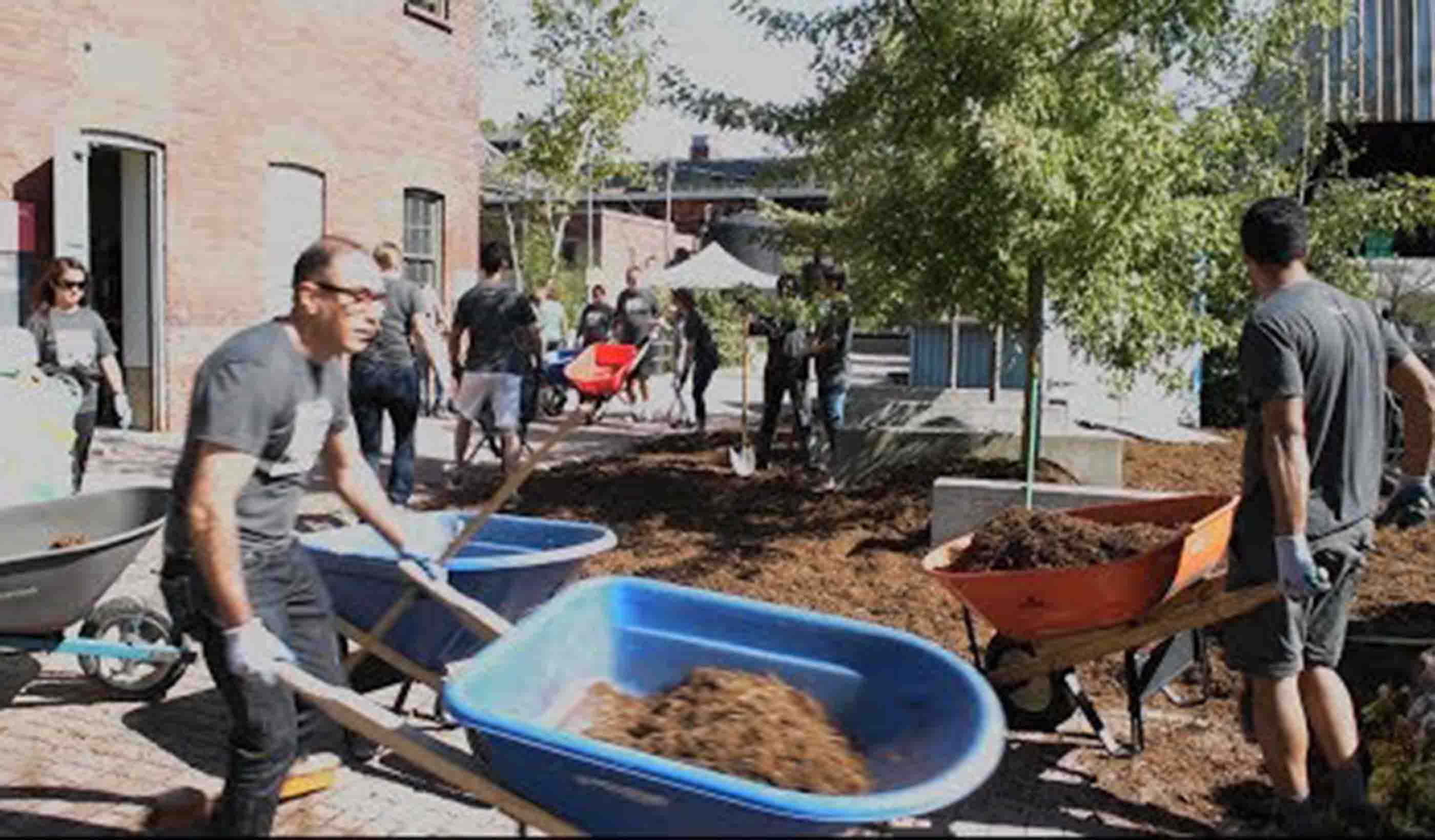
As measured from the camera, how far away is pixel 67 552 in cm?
493

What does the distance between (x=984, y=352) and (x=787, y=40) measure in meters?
8.81

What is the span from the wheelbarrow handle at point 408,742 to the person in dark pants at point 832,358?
262 inches

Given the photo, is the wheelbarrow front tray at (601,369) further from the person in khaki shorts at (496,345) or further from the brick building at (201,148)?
the brick building at (201,148)

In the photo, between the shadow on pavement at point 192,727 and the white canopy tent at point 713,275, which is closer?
the shadow on pavement at point 192,727

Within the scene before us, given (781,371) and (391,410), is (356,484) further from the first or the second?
(781,371)

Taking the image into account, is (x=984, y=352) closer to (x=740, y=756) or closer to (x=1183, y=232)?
(x=1183, y=232)

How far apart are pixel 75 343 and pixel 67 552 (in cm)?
352

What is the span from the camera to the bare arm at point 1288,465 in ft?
13.4

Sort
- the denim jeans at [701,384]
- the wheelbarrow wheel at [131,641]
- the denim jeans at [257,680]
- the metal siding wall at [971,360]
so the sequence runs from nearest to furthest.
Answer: the denim jeans at [257,680], the wheelbarrow wheel at [131,641], the denim jeans at [701,384], the metal siding wall at [971,360]

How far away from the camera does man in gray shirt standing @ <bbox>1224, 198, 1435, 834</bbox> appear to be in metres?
4.10

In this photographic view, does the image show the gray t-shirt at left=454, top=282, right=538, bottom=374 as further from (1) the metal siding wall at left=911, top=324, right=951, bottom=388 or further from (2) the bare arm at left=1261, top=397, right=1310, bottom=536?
(1) the metal siding wall at left=911, top=324, right=951, bottom=388

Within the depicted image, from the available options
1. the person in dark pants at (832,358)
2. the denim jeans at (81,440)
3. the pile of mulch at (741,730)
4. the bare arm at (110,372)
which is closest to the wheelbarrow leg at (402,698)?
the pile of mulch at (741,730)

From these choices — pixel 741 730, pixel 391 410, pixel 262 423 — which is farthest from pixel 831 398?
pixel 262 423

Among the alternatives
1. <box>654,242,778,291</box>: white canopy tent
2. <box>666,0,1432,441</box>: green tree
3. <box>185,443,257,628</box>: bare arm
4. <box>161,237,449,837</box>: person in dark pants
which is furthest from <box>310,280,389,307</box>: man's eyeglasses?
<box>654,242,778,291</box>: white canopy tent
